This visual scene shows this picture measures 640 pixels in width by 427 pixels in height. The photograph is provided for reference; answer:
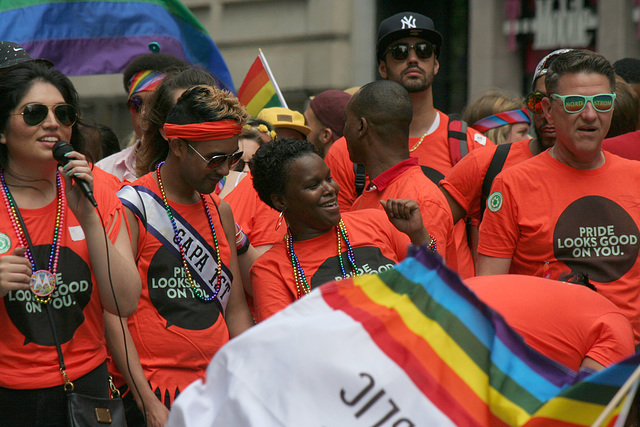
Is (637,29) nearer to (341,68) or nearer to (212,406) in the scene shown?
(341,68)

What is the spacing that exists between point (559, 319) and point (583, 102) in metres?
1.42

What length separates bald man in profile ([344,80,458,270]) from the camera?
162 inches

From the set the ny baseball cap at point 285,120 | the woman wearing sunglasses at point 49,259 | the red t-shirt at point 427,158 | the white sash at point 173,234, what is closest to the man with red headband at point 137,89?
the ny baseball cap at point 285,120

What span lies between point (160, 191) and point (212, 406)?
5.40 ft

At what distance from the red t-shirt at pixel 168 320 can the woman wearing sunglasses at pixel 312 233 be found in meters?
0.27

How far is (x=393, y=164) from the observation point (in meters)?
4.29

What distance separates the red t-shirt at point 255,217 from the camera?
4398 millimetres

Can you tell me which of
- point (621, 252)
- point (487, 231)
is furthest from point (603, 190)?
point (487, 231)

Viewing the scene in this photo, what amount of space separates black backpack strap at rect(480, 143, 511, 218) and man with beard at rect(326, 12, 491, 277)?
30 cm

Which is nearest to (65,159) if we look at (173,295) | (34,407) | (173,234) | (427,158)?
(173,234)

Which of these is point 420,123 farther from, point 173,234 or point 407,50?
point 173,234

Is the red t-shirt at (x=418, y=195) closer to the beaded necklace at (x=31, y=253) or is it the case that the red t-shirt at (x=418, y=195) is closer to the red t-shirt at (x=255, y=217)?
the red t-shirt at (x=255, y=217)

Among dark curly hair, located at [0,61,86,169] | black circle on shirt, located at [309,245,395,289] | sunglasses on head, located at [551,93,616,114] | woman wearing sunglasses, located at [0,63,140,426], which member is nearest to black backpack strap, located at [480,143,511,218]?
sunglasses on head, located at [551,93,616,114]

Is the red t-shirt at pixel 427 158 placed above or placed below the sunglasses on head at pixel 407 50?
below
